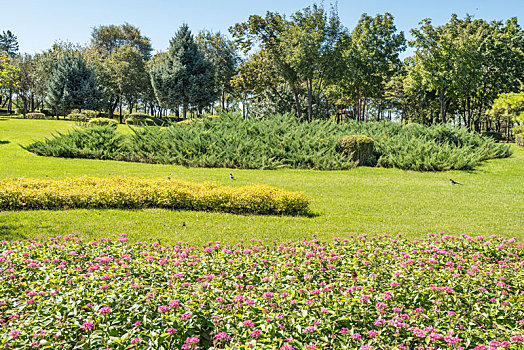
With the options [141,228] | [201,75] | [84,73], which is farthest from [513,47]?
[84,73]

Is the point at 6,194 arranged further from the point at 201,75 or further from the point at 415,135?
the point at 201,75

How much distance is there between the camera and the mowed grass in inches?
247

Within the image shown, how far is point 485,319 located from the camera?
3.21 m

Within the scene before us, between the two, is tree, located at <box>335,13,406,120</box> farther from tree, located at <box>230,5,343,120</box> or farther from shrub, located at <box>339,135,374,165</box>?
shrub, located at <box>339,135,374,165</box>

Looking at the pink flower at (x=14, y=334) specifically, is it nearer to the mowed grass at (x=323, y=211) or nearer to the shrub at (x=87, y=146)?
the mowed grass at (x=323, y=211)

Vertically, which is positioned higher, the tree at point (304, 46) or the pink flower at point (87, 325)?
the tree at point (304, 46)

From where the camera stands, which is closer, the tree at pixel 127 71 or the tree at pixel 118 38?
the tree at pixel 127 71

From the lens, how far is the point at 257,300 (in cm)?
328

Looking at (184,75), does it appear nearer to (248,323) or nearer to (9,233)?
(9,233)

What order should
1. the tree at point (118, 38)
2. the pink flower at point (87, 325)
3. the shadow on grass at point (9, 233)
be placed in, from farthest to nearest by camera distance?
the tree at point (118, 38), the shadow on grass at point (9, 233), the pink flower at point (87, 325)

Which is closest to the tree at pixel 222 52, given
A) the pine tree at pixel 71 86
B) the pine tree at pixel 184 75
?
the pine tree at pixel 184 75

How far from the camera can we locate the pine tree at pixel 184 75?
3281cm

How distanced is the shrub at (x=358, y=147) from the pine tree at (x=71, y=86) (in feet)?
91.6

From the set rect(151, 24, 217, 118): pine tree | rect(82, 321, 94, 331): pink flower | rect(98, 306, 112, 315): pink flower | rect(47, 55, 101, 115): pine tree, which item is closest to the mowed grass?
rect(98, 306, 112, 315): pink flower
